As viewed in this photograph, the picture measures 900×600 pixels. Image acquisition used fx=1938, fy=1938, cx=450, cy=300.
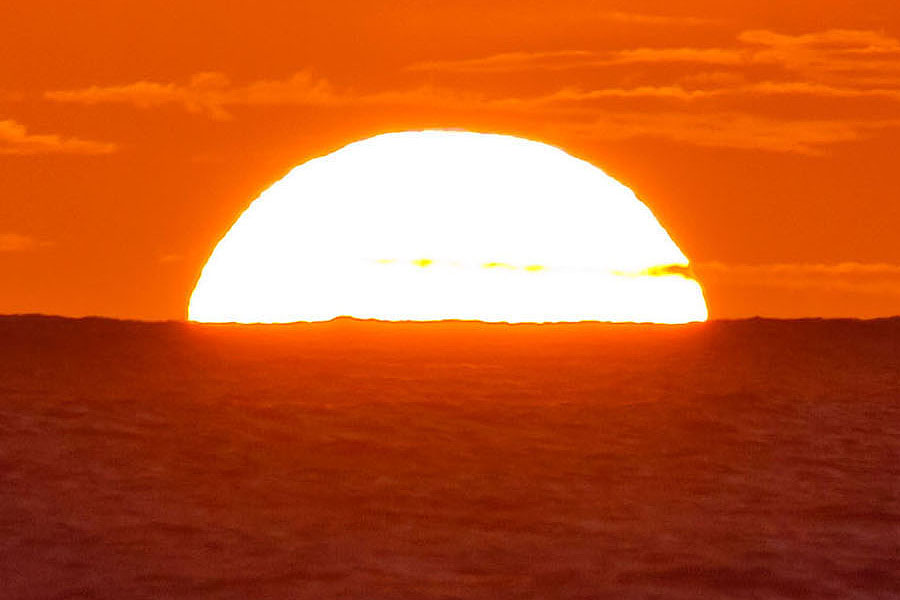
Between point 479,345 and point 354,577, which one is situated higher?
point 479,345

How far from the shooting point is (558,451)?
93.6 ft

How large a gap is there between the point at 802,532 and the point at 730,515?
116cm

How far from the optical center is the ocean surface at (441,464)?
64.2ft

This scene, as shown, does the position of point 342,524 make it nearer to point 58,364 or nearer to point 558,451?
point 558,451

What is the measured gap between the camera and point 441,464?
2708 centimetres

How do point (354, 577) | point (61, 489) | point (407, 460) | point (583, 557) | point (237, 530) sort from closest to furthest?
1. point (354, 577)
2. point (583, 557)
3. point (237, 530)
4. point (61, 489)
5. point (407, 460)

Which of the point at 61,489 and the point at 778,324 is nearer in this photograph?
the point at 61,489

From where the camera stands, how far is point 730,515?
2297 centimetres

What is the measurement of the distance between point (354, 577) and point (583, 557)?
2.65 meters

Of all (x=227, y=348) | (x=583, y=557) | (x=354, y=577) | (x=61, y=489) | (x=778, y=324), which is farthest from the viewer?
(x=778, y=324)

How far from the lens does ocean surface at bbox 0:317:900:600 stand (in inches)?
771

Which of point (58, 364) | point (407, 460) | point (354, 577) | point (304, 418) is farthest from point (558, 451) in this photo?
point (58, 364)

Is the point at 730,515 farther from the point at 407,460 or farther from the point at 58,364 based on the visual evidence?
the point at 58,364

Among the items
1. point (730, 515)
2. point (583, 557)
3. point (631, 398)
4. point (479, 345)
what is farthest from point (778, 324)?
point (583, 557)
